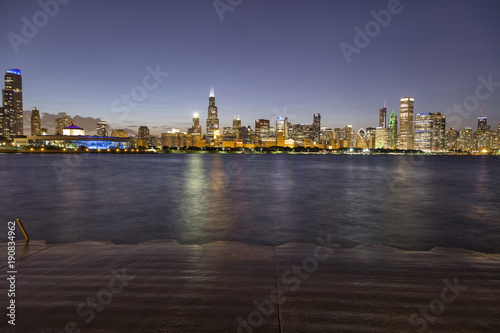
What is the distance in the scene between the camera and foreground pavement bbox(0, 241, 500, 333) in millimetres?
4441

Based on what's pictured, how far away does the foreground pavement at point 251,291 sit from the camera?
4441mm

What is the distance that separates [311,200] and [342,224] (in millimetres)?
10014

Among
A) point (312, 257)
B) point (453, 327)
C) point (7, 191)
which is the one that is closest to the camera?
point (453, 327)

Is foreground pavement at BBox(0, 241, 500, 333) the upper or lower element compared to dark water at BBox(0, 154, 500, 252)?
upper

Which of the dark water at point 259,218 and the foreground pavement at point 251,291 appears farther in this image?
the dark water at point 259,218

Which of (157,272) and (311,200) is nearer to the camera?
(157,272)

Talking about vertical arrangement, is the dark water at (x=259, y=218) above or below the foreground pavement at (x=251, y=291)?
below

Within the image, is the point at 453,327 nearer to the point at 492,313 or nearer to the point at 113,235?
the point at 492,313

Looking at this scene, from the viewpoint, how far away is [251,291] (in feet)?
17.7

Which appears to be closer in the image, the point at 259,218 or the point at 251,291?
the point at 251,291

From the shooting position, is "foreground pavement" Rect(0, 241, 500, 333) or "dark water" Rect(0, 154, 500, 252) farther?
"dark water" Rect(0, 154, 500, 252)

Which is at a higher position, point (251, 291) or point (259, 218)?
point (251, 291)

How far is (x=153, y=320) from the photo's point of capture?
449cm

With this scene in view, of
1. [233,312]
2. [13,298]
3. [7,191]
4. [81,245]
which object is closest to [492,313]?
[233,312]
